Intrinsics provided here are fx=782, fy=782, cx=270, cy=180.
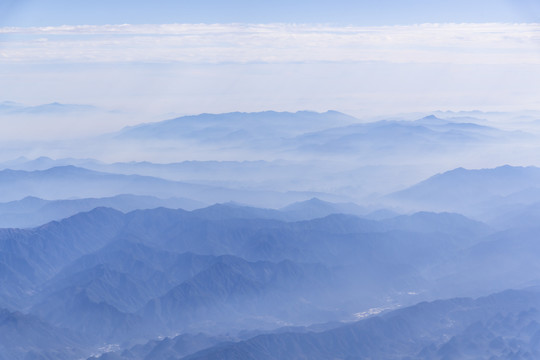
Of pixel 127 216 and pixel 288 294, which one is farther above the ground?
pixel 127 216

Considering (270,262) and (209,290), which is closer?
(209,290)

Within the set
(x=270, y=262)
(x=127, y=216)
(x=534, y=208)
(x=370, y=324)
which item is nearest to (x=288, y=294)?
(x=270, y=262)

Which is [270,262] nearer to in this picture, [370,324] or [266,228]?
[266,228]

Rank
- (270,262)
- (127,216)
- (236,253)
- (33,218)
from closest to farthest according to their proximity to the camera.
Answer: (270,262) → (236,253) → (127,216) → (33,218)

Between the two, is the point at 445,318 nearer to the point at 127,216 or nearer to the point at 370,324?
the point at 370,324

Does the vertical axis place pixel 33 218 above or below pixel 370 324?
above

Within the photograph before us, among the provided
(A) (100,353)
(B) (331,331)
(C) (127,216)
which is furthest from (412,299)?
(C) (127,216)

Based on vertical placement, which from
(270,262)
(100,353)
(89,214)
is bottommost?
(100,353)

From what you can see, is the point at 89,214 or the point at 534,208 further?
the point at 534,208

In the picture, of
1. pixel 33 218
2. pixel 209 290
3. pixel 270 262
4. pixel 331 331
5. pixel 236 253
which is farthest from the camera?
pixel 33 218
